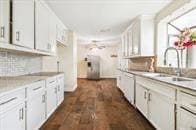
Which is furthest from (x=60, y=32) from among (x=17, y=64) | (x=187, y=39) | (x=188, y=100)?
(x=188, y=100)

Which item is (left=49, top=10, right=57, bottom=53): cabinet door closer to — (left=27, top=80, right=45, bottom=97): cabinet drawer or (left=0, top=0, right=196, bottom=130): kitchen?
(left=0, top=0, right=196, bottom=130): kitchen

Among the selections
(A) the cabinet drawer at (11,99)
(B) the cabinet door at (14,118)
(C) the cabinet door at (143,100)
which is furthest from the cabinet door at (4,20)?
(C) the cabinet door at (143,100)

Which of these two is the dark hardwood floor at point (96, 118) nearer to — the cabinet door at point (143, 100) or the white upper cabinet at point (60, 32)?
the cabinet door at point (143, 100)

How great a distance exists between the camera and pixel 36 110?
246 cm

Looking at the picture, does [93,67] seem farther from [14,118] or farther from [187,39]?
[14,118]

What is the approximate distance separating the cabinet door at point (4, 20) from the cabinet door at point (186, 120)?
203 centimetres

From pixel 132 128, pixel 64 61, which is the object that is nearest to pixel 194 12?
pixel 132 128

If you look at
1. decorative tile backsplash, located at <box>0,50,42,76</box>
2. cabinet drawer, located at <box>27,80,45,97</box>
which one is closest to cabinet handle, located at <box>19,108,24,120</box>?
cabinet drawer, located at <box>27,80,45,97</box>

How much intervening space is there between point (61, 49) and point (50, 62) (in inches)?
27.2

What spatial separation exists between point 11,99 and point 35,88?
743mm

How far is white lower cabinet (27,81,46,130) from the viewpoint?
2.16 meters

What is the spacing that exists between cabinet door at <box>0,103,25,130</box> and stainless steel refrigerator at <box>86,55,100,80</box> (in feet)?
30.5

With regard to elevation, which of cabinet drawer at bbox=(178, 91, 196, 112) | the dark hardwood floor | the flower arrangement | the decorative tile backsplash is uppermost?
the flower arrangement

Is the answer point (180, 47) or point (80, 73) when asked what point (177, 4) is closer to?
point (180, 47)
